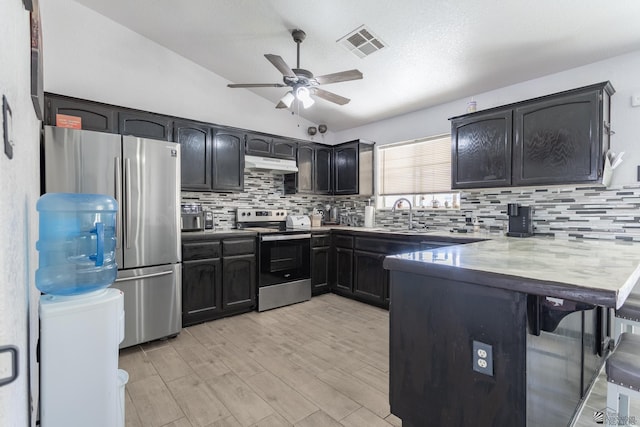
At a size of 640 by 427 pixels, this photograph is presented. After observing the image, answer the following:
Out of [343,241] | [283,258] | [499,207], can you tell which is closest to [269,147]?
[283,258]

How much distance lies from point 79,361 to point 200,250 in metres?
1.83

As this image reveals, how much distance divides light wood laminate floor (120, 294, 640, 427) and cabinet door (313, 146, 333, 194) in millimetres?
2101

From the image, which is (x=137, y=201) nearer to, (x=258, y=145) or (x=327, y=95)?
(x=258, y=145)

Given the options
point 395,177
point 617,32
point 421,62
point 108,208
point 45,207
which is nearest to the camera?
point 45,207

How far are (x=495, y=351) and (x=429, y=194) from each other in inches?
118

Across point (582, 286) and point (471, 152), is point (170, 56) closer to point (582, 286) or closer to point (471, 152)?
point (471, 152)

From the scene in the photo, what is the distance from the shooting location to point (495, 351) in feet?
3.66

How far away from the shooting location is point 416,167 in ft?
13.2

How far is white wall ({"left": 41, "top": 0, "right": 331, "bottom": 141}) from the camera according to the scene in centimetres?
288

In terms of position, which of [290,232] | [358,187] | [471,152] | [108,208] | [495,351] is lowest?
[495,351]

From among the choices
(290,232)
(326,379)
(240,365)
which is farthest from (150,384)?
(290,232)

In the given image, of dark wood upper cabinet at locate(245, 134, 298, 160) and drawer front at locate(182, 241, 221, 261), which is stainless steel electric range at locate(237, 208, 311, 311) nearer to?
drawer front at locate(182, 241, 221, 261)

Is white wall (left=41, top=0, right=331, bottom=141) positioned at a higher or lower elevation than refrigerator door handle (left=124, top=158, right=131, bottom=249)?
higher

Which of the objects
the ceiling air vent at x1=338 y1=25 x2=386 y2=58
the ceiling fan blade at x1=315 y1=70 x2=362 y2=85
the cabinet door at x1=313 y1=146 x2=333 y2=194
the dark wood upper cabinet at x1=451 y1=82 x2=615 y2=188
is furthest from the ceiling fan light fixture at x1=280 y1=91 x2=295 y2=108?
the dark wood upper cabinet at x1=451 y1=82 x2=615 y2=188
